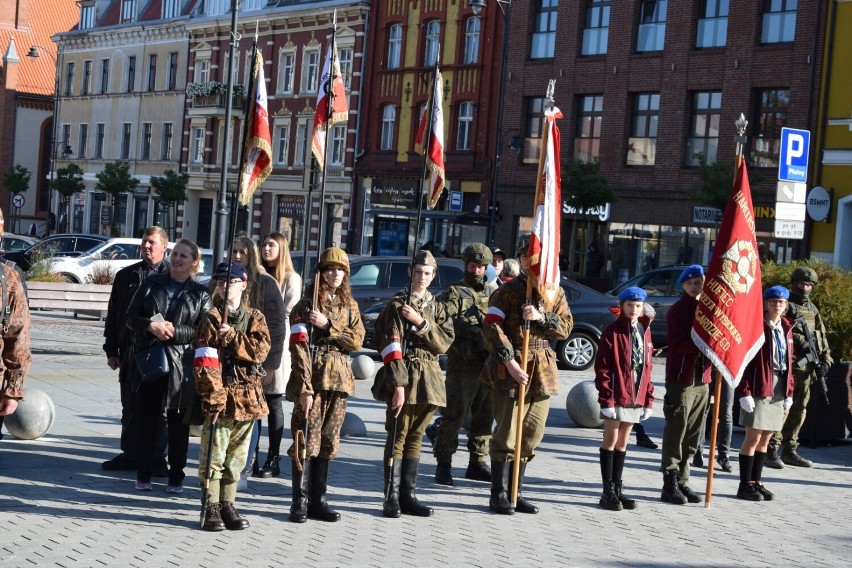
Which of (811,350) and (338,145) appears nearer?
(811,350)

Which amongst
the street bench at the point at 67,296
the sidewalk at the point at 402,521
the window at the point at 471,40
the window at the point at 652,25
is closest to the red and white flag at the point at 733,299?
the sidewalk at the point at 402,521

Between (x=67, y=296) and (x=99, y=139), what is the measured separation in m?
46.2

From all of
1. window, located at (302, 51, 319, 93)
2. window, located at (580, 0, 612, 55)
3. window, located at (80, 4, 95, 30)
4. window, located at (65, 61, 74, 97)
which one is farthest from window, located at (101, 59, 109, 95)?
window, located at (580, 0, 612, 55)

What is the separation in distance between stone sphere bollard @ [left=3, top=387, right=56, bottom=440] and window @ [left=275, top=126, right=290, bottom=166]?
42.8 metres

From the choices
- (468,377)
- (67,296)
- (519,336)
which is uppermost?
(519,336)

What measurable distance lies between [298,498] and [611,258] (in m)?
31.5

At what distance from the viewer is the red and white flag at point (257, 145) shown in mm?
9695

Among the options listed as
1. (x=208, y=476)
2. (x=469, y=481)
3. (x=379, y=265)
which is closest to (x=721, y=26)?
(x=379, y=265)

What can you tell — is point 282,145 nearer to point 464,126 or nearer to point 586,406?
point 464,126

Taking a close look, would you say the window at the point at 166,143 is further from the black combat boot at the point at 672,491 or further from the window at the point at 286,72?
the black combat boot at the point at 672,491

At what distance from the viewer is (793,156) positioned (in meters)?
16.4

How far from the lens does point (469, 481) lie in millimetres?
10617

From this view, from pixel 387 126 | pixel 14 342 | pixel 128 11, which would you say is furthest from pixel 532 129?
pixel 14 342

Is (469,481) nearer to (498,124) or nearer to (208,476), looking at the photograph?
(208,476)
